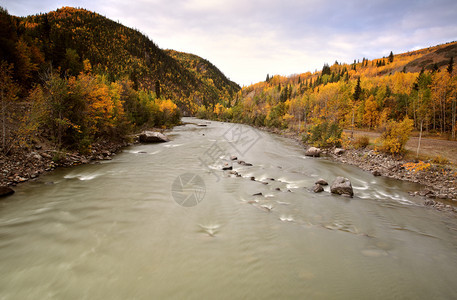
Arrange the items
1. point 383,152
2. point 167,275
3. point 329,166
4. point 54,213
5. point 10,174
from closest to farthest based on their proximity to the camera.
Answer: point 167,275
point 54,213
point 10,174
point 329,166
point 383,152

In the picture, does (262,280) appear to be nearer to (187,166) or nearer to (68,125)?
(187,166)

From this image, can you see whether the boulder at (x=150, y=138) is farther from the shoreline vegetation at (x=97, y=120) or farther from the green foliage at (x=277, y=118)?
the green foliage at (x=277, y=118)

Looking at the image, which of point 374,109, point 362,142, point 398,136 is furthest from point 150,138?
point 374,109

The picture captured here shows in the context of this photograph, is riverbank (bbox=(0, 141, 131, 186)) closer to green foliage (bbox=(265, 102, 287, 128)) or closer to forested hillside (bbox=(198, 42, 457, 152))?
forested hillside (bbox=(198, 42, 457, 152))

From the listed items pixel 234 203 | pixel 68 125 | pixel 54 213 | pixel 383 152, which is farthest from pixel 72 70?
pixel 383 152

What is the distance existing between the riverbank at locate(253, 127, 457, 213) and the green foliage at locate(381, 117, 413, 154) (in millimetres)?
947

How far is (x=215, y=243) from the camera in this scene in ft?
23.5

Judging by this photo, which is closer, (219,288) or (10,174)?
(219,288)

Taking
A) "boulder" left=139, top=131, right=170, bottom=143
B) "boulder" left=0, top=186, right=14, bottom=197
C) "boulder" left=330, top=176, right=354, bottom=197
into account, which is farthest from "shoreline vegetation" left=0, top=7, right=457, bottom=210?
"boulder" left=330, top=176, right=354, bottom=197

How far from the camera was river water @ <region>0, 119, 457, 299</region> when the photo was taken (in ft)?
17.3

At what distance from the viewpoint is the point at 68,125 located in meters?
17.4

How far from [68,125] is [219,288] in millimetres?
19531

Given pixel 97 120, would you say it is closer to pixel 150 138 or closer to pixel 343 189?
pixel 150 138

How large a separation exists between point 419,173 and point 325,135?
15.0 metres
